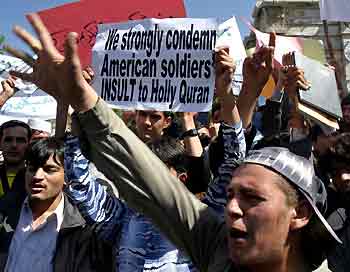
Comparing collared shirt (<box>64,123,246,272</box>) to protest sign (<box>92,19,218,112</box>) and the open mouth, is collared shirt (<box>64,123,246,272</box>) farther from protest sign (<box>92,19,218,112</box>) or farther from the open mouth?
protest sign (<box>92,19,218,112</box>)

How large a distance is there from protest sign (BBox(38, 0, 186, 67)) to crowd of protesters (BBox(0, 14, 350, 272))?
64cm

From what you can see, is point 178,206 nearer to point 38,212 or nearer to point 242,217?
point 242,217

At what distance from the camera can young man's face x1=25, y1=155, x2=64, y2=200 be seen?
303 cm

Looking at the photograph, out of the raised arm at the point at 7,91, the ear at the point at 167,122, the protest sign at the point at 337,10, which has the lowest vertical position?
the ear at the point at 167,122

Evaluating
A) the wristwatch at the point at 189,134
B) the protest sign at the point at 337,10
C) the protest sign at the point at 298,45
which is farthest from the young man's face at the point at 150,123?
the protest sign at the point at 298,45

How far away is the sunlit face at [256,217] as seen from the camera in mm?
1679

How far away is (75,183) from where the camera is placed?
2.60m

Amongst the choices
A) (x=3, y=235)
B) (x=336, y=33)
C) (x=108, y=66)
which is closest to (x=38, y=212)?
(x=3, y=235)

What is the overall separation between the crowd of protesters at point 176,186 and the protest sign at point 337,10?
34.7 inches

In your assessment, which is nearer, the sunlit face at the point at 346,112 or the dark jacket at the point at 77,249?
A: the dark jacket at the point at 77,249

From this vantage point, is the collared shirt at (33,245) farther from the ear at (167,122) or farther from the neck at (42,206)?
the ear at (167,122)

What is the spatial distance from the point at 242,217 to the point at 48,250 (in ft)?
4.67

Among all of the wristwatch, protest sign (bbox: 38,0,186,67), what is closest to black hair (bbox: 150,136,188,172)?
the wristwatch

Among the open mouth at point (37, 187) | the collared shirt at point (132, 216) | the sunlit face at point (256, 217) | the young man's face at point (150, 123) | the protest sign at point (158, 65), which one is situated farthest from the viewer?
the young man's face at point (150, 123)
